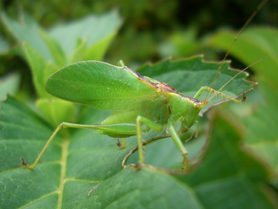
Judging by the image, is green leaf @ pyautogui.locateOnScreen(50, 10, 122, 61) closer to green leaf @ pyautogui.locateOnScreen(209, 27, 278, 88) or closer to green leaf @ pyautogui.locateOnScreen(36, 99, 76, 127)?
green leaf @ pyautogui.locateOnScreen(36, 99, 76, 127)

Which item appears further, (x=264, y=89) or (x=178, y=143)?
(x=264, y=89)

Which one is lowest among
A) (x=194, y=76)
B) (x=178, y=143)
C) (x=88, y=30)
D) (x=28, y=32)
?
(x=178, y=143)

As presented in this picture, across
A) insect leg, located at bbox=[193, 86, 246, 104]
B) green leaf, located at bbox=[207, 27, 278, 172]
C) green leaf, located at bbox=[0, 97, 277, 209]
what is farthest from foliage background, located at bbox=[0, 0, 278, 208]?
green leaf, located at bbox=[0, 97, 277, 209]

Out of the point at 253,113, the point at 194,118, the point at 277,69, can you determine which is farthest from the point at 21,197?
the point at 277,69

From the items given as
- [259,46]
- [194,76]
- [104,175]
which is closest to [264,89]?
[259,46]

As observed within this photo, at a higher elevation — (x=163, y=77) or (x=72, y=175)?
(x=163, y=77)

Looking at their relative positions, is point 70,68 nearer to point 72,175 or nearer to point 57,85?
point 57,85

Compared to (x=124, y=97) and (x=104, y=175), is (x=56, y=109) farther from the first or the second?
(x=104, y=175)

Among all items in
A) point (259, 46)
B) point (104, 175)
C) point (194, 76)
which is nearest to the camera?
point (104, 175)
